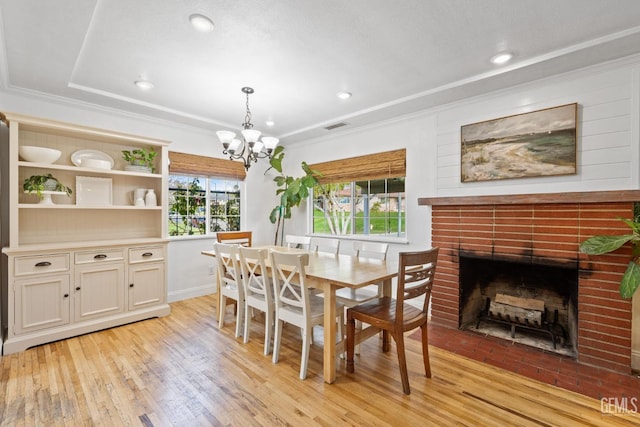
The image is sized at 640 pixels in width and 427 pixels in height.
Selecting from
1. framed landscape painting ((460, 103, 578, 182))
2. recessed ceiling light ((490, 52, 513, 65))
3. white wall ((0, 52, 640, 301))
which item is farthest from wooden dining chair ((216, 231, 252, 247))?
recessed ceiling light ((490, 52, 513, 65))

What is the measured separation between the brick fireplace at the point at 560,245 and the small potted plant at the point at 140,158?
11.6 feet

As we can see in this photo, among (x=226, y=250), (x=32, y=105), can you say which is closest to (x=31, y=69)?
(x=32, y=105)

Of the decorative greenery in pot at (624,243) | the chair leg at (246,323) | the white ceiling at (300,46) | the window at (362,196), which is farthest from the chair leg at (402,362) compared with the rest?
the white ceiling at (300,46)

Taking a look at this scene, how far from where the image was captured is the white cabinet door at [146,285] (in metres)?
3.38

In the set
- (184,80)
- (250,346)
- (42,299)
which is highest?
(184,80)

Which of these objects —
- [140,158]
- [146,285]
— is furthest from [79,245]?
[140,158]

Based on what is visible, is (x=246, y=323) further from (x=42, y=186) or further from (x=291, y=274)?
(x=42, y=186)

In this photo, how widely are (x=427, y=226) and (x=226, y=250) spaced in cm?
242

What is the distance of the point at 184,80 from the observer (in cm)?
294

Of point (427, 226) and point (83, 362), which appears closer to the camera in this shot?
point (83, 362)

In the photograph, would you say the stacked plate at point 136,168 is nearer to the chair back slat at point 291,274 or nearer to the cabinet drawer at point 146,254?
the cabinet drawer at point 146,254

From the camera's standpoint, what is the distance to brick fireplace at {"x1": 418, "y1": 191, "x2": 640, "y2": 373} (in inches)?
95.1

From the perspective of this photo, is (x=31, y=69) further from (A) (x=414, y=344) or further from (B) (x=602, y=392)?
(B) (x=602, y=392)

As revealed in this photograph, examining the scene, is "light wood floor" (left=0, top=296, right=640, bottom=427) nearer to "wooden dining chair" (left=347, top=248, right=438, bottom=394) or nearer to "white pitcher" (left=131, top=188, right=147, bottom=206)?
"wooden dining chair" (left=347, top=248, right=438, bottom=394)
